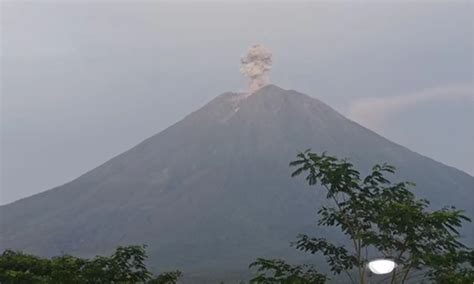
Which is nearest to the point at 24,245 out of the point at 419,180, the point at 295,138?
the point at 295,138

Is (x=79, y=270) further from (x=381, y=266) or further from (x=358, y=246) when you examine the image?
(x=381, y=266)

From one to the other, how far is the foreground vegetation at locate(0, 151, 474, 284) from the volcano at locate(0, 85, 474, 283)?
89.0m

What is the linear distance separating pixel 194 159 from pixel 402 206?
164596mm

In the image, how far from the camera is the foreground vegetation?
8797 millimetres

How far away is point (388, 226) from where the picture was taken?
896cm

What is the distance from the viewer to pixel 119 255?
10469 millimetres

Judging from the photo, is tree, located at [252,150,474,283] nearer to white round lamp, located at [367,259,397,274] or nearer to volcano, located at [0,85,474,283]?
white round lamp, located at [367,259,397,274]

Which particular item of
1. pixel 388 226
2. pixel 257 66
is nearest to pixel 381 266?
pixel 388 226

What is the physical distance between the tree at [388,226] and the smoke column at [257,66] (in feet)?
517

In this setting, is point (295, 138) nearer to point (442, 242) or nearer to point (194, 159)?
point (194, 159)

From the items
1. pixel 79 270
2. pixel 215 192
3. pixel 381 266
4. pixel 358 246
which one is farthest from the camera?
pixel 215 192

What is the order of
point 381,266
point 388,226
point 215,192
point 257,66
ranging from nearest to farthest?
1. point 381,266
2. point 388,226
3. point 215,192
4. point 257,66

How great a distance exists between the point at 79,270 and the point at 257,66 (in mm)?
169149

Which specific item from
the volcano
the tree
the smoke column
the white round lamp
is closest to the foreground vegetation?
the tree
